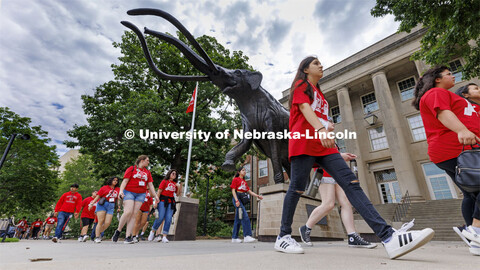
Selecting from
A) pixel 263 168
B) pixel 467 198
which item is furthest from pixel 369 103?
pixel 467 198

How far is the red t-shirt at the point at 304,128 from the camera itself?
250cm

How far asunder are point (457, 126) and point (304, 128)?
1501 mm

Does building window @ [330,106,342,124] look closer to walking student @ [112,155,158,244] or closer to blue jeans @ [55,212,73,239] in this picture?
walking student @ [112,155,158,244]

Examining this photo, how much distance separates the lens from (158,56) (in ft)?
51.0

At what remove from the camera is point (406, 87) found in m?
21.2

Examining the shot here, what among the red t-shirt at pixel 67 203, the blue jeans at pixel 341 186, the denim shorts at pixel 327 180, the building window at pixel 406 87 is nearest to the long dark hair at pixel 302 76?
the blue jeans at pixel 341 186

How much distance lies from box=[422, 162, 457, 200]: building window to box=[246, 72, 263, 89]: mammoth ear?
62.0 ft

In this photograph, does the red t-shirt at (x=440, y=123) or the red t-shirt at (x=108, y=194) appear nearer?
the red t-shirt at (x=440, y=123)

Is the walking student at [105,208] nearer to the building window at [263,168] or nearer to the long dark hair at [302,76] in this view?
the long dark hair at [302,76]

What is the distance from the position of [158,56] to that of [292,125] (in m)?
15.0

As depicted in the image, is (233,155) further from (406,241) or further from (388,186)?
(388,186)

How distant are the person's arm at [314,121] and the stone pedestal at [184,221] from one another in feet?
22.5

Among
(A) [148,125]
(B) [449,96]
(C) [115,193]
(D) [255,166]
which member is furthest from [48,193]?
(B) [449,96]

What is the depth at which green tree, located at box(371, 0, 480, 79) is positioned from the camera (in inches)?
273
